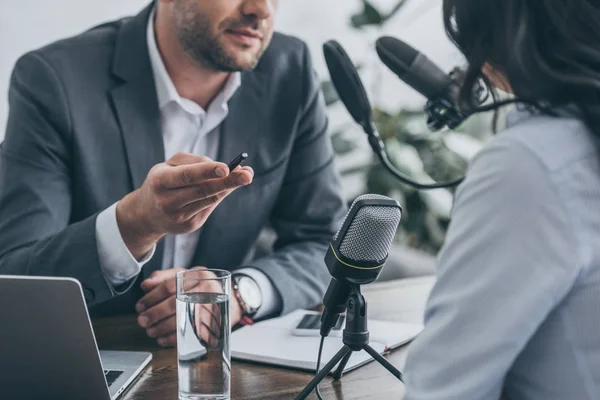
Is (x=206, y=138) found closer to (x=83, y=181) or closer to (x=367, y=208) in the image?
(x=83, y=181)

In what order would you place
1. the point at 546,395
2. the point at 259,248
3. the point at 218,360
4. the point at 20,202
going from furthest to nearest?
the point at 259,248 < the point at 20,202 < the point at 218,360 < the point at 546,395

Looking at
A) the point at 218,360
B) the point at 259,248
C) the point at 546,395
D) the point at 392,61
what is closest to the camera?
the point at 546,395

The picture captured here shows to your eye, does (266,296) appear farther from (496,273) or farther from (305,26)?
(305,26)

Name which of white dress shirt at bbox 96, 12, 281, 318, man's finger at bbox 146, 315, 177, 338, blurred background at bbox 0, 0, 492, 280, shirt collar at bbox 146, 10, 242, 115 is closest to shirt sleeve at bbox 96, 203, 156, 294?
man's finger at bbox 146, 315, 177, 338

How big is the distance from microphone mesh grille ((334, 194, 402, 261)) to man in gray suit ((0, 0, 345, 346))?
15.1 inches

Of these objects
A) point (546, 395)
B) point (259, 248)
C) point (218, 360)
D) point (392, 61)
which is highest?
point (392, 61)

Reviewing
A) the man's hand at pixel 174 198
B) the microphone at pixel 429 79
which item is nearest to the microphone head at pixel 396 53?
the microphone at pixel 429 79

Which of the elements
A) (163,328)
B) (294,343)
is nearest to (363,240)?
(294,343)

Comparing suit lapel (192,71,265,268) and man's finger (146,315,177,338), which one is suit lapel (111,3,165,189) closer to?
suit lapel (192,71,265,268)

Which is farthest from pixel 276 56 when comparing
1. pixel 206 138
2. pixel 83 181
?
pixel 83 181

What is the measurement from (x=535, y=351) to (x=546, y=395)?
0.04m

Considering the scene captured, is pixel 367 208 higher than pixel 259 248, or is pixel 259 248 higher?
pixel 367 208

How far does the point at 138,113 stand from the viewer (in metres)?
1.59

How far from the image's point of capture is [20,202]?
144 centimetres
